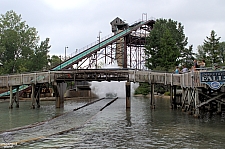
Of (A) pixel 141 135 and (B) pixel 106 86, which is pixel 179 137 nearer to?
(A) pixel 141 135

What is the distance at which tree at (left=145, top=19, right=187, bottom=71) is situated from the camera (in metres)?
60.9

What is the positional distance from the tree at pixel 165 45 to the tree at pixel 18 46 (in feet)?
87.9

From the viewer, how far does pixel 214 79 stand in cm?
2130

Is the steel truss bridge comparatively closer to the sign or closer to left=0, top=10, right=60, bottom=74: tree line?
the sign

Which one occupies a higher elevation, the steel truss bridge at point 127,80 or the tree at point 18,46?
the tree at point 18,46

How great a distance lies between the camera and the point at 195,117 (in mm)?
23156

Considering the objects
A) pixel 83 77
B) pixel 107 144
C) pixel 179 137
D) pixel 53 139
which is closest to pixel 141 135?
pixel 179 137

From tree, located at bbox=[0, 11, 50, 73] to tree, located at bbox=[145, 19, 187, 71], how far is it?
2681 cm

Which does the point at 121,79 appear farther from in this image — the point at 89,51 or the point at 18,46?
the point at 18,46

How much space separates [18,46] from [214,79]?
5785 centimetres

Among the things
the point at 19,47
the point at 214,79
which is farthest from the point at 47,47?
the point at 214,79

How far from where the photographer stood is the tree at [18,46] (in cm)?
6694

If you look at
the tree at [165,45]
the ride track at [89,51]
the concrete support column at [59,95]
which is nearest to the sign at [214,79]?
the concrete support column at [59,95]

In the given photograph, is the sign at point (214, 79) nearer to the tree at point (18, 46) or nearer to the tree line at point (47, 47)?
the tree line at point (47, 47)
